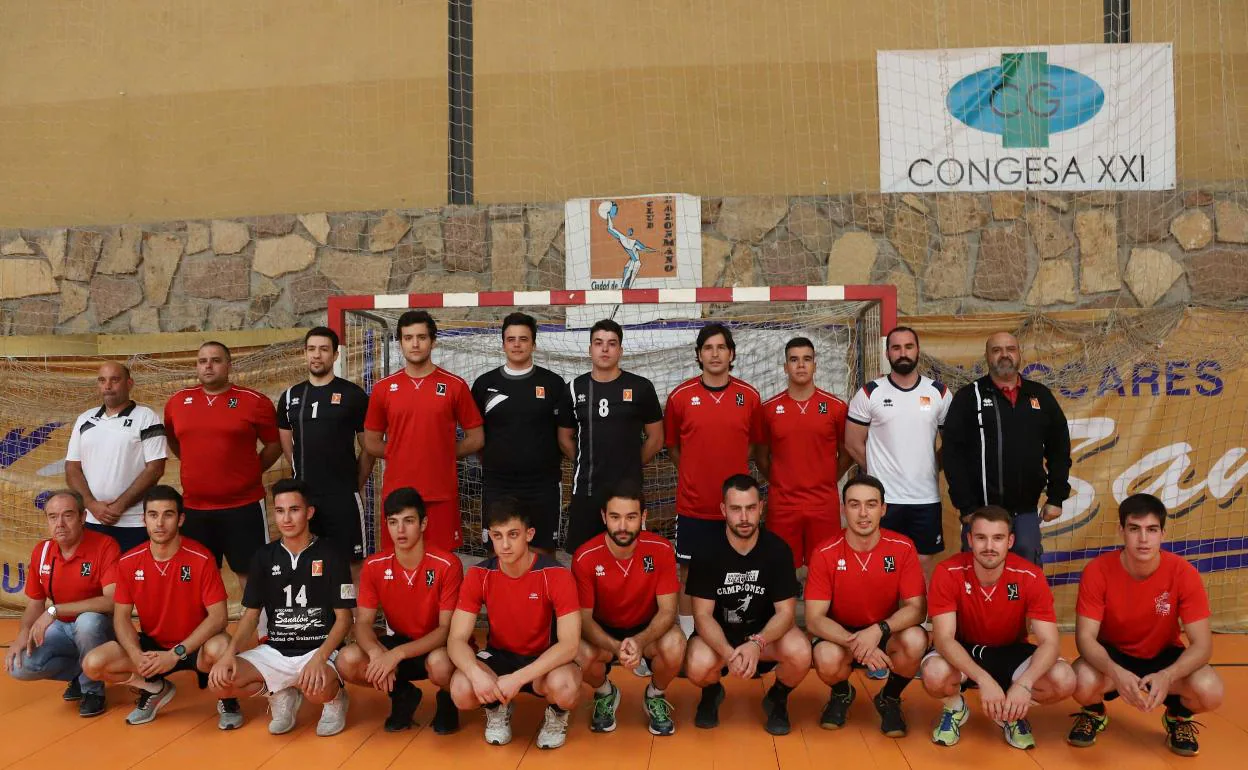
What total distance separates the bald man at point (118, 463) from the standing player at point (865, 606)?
364 cm

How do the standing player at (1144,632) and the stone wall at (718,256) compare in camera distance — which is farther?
the stone wall at (718,256)

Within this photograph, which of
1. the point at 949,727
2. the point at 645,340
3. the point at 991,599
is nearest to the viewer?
the point at 949,727

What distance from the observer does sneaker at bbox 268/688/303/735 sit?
4105 mm

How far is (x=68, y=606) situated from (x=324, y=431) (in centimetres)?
145

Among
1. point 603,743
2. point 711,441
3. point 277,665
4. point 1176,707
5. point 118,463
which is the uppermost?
point 711,441

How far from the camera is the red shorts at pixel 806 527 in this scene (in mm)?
4906

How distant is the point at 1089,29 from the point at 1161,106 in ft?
2.58

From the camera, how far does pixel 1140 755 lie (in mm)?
3787

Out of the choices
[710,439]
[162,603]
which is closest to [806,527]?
[710,439]

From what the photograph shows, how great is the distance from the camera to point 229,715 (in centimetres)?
419

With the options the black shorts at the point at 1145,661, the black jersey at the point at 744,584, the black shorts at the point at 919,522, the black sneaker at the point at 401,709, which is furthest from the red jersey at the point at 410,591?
the black shorts at the point at 1145,661

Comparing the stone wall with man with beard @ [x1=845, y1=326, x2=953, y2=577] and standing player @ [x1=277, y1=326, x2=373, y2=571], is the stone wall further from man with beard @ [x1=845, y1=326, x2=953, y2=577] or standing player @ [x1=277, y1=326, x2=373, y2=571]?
standing player @ [x1=277, y1=326, x2=373, y2=571]

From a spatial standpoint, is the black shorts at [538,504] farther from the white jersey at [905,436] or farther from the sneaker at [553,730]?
the white jersey at [905,436]

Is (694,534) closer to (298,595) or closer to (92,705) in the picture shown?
(298,595)
